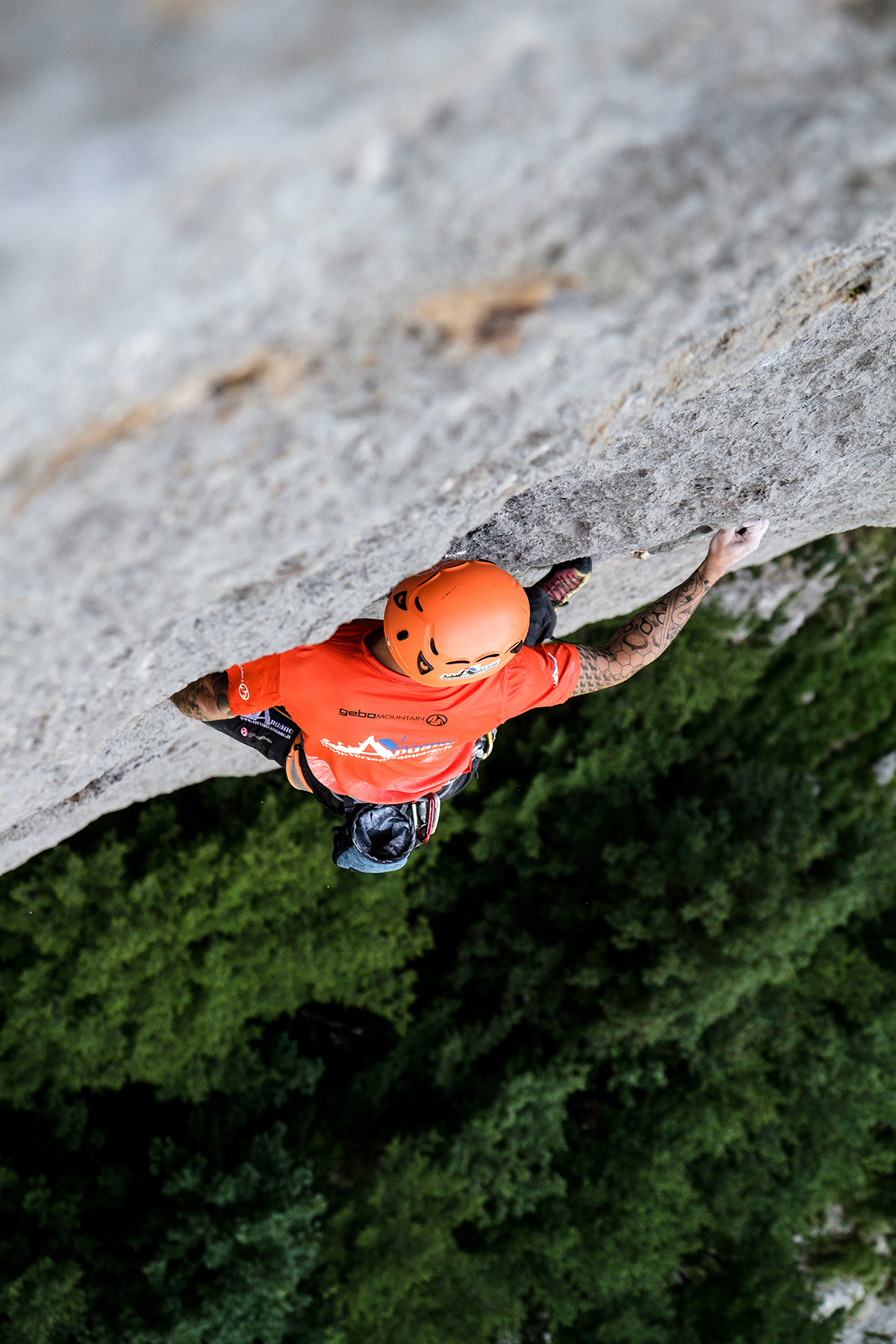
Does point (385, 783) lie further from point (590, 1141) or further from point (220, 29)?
point (590, 1141)

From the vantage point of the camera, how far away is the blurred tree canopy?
304 inches

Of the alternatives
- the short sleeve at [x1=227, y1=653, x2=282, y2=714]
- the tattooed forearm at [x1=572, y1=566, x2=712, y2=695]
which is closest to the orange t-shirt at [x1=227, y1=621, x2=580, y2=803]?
the short sleeve at [x1=227, y1=653, x2=282, y2=714]

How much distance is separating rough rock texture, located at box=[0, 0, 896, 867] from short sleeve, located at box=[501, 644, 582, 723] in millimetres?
1300

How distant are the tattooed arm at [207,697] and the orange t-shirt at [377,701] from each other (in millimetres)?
43

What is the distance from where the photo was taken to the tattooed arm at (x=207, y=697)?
314cm

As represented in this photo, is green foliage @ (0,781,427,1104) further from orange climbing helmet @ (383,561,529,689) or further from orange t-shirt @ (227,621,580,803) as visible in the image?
A: orange climbing helmet @ (383,561,529,689)

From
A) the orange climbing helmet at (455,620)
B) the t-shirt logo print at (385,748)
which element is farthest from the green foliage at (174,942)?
the orange climbing helmet at (455,620)

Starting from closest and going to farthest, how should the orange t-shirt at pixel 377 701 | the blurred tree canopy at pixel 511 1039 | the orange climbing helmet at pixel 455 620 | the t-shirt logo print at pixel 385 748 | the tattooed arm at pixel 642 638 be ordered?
the orange climbing helmet at pixel 455 620 < the orange t-shirt at pixel 377 701 < the t-shirt logo print at pixel 385 748 < the tattooed arm at pixel 642 638 < the blurred tree canopy at pixel 511 1039

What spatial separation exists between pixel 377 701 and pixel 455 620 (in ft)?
1.70

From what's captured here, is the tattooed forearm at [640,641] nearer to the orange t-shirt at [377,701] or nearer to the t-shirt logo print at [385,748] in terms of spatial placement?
the orange t-shirt at [377,701]

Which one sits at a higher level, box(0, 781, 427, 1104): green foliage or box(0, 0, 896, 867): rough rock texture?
box(0, 0, 896, 867): rough rock texture

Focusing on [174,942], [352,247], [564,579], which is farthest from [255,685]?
[174,942]

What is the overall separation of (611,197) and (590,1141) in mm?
11174

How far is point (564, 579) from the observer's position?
341cm
